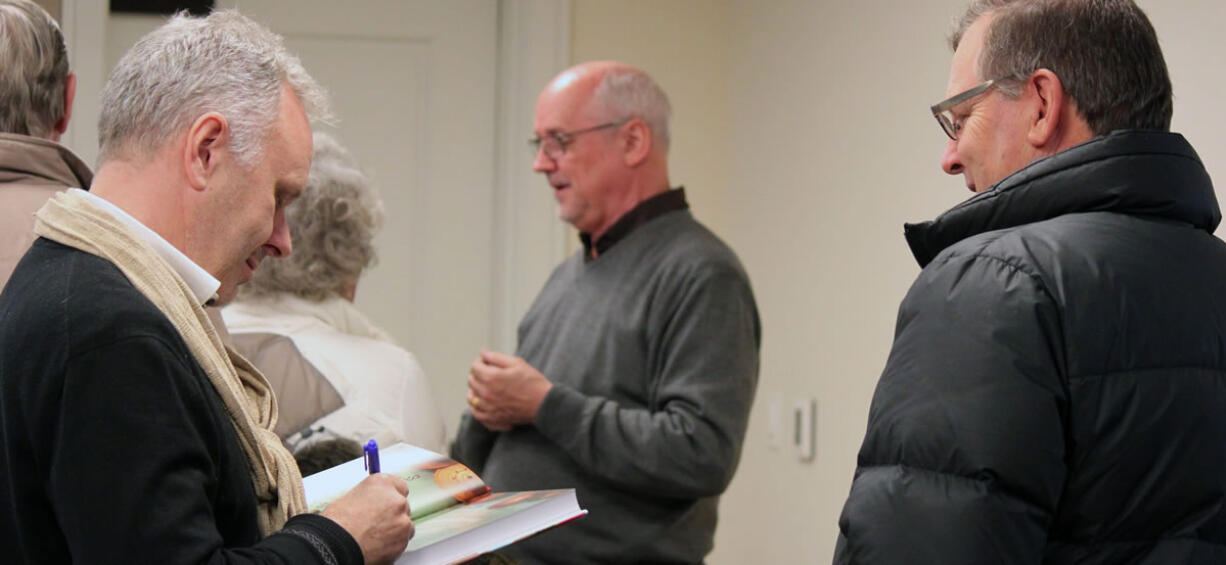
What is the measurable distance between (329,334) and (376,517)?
3.06 ft

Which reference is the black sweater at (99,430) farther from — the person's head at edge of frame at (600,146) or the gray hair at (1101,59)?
the person's head at edge of frame at (600,146)

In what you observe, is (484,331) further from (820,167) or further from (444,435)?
(444,435)

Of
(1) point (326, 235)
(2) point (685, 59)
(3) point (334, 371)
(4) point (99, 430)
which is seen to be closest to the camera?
(4) point (99, 430)

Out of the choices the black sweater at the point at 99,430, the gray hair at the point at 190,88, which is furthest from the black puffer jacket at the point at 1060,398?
the gray hair at the point at 190,88

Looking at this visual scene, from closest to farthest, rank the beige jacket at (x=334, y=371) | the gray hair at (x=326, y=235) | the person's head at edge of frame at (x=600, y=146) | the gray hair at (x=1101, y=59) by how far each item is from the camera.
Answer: the gray hair at (x=1101, y=59) → the beige jacket at (x=334, y=371) → the gray hair at (x=326, y=235) → the person's head at edge of frame at (x=600, y=146)

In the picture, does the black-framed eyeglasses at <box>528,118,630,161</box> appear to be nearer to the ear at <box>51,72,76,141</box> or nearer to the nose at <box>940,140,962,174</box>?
the ear at <box>51,72,76,141</box>

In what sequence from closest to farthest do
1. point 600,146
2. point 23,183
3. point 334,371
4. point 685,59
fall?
point 23,183 → point 334,371 → point 600,146 → point 685,59

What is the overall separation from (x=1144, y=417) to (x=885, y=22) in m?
1.82

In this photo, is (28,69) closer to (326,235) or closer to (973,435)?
(326,235)

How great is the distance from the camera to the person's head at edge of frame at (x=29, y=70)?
5.42 feet

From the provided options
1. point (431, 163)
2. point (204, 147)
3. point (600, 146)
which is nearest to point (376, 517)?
point (204, 147)

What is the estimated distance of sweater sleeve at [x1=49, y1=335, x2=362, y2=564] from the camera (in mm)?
1072

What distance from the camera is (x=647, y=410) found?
2.37m

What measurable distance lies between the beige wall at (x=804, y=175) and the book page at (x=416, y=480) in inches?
51.9
